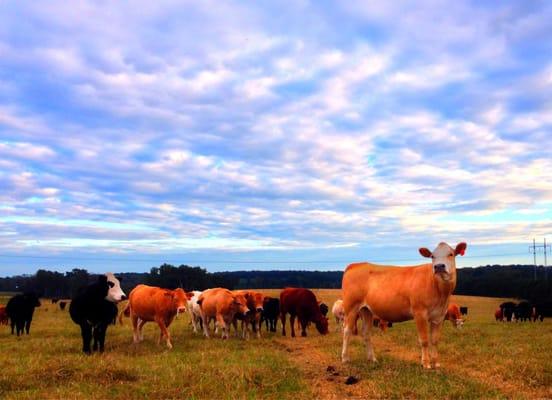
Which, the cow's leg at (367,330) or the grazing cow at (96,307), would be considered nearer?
the cow's leg at (367,330)

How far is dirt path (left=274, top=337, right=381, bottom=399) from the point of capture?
8.99 m

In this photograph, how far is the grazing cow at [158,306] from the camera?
1767 centimetres

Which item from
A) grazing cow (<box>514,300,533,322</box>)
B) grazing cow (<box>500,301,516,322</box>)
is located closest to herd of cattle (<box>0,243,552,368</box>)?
grazing cow (<box>500,301,516,322</box>)

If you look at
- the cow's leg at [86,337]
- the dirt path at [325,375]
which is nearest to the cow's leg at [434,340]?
the dirt path at [325,375]

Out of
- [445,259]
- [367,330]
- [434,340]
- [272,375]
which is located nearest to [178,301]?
[367,330]

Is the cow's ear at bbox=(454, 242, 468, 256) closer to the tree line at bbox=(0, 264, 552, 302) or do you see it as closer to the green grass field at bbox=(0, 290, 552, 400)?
the green grass field at bbox=(0, 290, 552, 400)

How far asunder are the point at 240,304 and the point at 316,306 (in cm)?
432

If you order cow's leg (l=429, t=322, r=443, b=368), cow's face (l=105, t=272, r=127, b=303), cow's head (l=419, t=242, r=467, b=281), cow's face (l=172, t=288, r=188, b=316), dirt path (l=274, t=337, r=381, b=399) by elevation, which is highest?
cow's head (l=419, t=242, r=467, b=281)

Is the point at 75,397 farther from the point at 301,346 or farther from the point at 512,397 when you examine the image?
the point at 301,346

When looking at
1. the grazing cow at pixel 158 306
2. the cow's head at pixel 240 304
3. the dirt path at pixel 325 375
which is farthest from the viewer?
the cow's head at pixel 240 304

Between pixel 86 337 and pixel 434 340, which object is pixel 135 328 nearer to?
pixel 86 337

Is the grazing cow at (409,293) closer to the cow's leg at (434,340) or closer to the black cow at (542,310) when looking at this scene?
the cow's leg at (434,340)

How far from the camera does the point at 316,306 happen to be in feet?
76.3

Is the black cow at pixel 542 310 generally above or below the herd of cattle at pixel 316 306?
below
